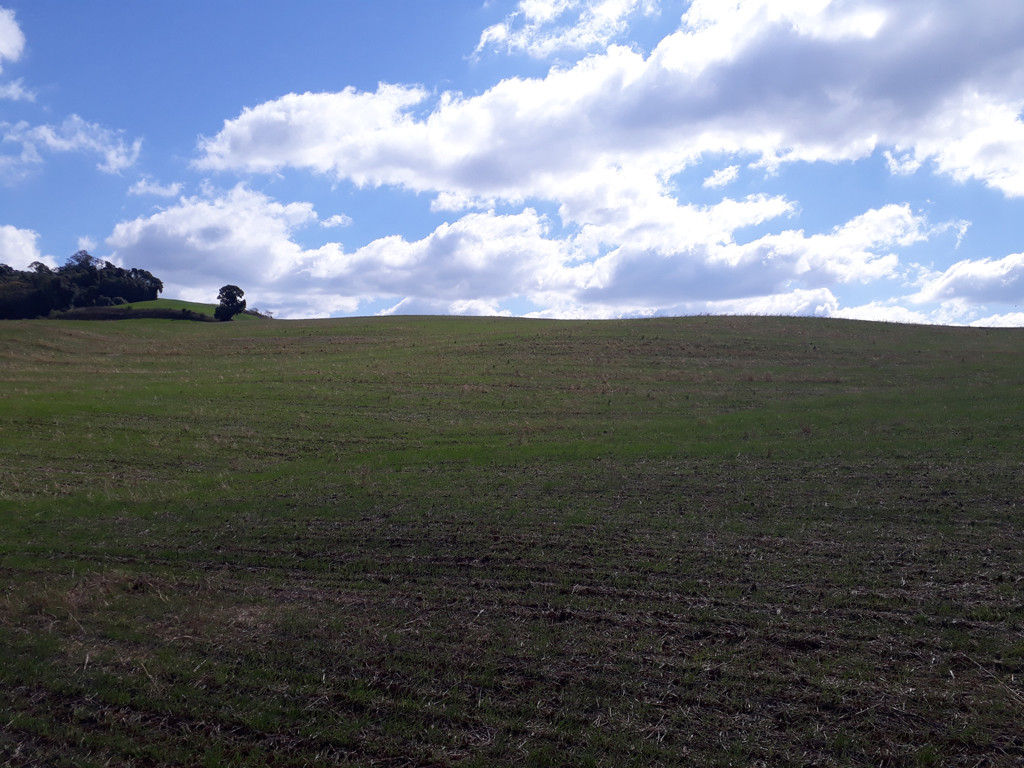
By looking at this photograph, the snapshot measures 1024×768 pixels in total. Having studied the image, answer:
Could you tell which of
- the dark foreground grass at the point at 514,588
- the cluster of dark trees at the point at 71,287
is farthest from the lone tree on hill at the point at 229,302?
the dark foreground grass at the point at 514,588

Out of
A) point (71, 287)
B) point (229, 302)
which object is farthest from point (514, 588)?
point (71, 287)

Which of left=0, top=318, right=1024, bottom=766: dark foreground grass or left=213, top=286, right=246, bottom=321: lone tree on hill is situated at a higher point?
left=213, top=286, right=246, bottom=321: lone tree on hill

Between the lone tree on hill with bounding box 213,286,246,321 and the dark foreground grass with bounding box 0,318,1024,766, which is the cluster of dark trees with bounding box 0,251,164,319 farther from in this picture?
the dark foreground grass with bounding box 0,318,1024,766

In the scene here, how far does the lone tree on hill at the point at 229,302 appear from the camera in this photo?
90938 millimetres

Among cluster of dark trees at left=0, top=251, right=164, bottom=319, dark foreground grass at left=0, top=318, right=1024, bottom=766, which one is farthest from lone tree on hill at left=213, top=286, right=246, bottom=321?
dark foreground grass at left=0, top=318, right=1024, bottom=766

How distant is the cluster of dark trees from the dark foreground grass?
71.3 m

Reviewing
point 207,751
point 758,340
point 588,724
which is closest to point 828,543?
point 588,724

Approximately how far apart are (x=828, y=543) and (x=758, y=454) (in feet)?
27.8

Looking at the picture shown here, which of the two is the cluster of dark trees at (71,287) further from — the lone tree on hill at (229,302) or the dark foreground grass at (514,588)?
the dark foreground grass at (514,588)

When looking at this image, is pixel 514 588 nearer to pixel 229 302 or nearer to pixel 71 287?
pixel 229 302

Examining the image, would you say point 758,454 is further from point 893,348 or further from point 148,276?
point 148,276

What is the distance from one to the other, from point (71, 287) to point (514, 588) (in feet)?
338

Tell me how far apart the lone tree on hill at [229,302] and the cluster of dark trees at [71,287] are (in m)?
18.9

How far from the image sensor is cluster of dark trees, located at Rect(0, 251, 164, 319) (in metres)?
85.1
